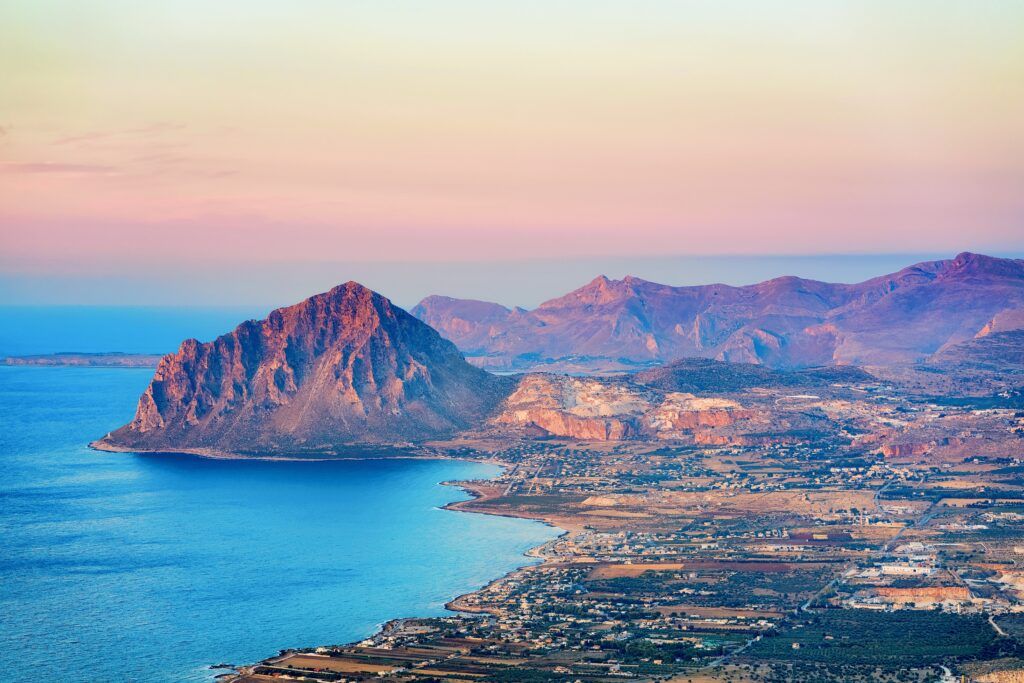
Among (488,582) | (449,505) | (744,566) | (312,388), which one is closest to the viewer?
(488,582)

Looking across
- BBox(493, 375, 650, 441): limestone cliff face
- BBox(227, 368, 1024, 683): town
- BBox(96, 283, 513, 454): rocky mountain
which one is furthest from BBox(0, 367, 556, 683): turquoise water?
BBox(493, 375, 650, 441): limestone cliff face

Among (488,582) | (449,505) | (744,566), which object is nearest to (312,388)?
(449,505)

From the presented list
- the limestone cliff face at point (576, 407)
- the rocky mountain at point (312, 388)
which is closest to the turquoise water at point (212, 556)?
the rocky mountain at point (312, 388)

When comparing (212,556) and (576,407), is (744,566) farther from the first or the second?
(576,407)

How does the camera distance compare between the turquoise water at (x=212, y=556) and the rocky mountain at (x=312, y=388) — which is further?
the rocky mountain at (x=312, y=388)

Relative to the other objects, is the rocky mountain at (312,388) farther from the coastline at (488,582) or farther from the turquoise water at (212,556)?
the turquoise water at (212,556)

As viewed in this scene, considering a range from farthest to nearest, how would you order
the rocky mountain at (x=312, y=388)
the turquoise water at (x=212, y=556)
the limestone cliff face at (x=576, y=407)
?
the limestone cliff face at (x=576, y=407)
the rocky mountain at (x=312, y=388)
the turquoise water at (x=212, y=556)

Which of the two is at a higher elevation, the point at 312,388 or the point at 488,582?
the point at 312,388
